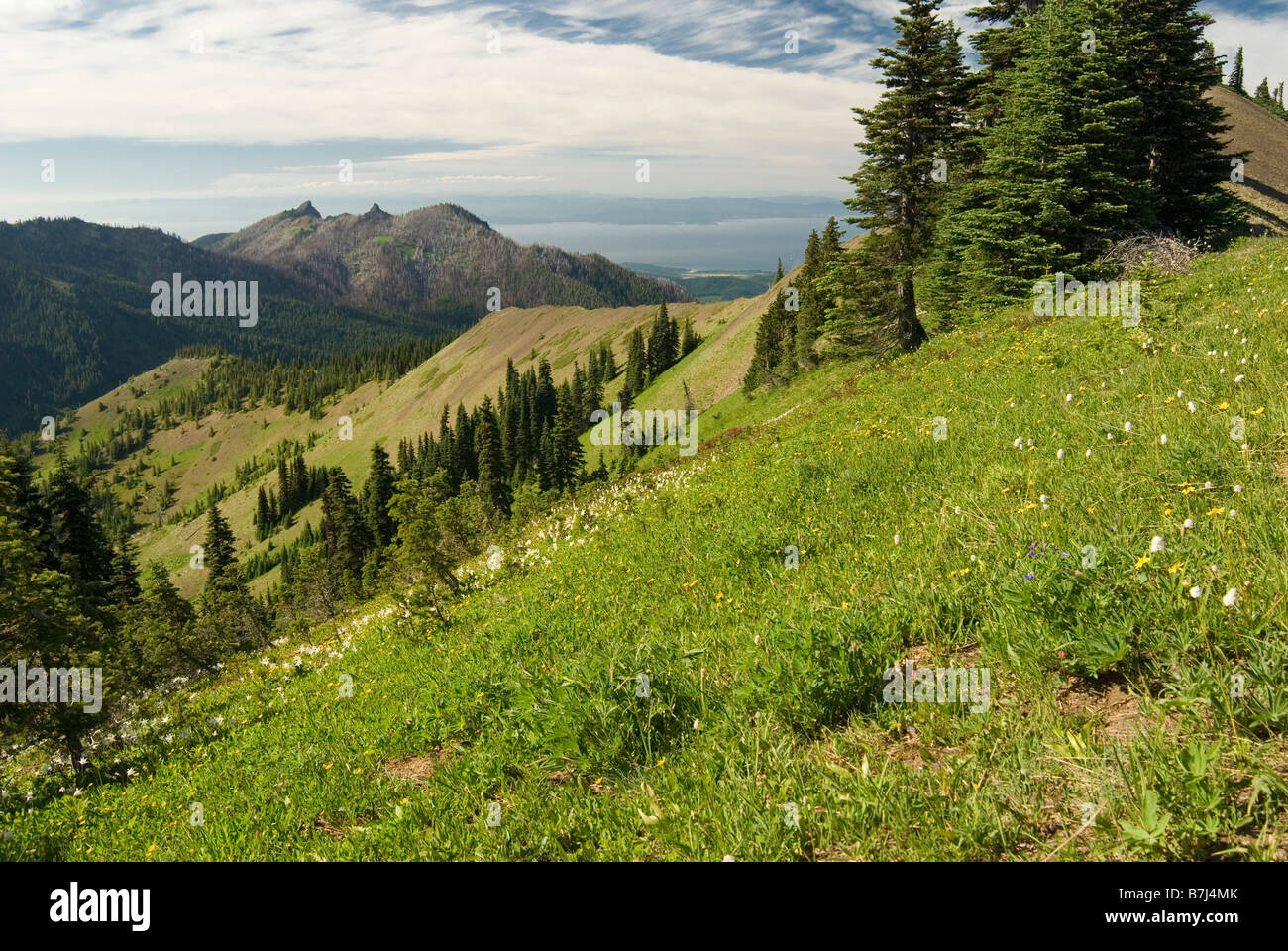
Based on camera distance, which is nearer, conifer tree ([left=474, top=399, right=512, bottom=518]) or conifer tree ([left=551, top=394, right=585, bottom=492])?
conifer tree ([left=551, top=394, right=585, bottom=492])

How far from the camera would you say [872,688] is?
4.38 meters

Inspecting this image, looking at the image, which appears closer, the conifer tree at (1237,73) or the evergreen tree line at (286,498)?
the conifer tree at (1237,73)

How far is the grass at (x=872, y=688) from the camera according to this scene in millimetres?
3170

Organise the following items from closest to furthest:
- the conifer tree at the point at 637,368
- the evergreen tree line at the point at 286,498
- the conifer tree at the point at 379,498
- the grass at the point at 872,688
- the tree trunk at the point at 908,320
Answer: the grass at the point at 872,688, the tree trunk at the point at 908,320, the conifer tree at the point at 379,498, the conifer tree at the point at 637,368, the evergreen tree line at the point at 286,498

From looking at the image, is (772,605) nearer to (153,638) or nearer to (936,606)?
(936,606)

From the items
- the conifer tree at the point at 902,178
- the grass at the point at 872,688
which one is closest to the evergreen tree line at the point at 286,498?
the conifer tree at the point at 902,178

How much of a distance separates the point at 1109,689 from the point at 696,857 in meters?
2.50

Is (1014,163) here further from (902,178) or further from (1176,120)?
(1176,120)

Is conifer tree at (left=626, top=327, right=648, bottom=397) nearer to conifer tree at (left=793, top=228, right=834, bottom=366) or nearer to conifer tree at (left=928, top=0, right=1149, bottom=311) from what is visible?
conifer tree at (left=793, top=228, right=834, bottom=366)

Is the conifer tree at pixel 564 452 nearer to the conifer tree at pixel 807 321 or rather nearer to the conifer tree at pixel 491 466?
the conifer tree at pixel 491 466

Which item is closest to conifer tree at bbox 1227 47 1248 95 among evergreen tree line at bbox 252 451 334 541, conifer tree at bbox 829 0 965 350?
conifer tree at bbox 829 0 965 350

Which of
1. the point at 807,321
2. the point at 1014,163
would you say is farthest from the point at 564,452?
the point at 1014,163

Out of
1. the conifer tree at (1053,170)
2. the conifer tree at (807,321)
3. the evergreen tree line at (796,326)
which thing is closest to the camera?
the conifer tree at (1053,170)

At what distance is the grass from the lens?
3.17 m
